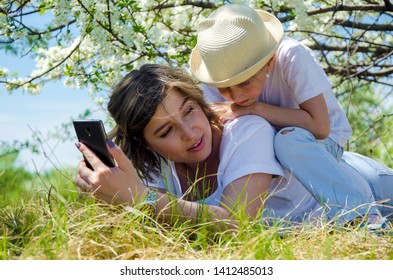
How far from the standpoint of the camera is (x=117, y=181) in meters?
2.36

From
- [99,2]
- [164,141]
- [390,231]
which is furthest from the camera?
[99,2]

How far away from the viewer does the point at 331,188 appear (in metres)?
2.62

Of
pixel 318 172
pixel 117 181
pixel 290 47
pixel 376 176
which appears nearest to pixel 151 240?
pixel 117 181

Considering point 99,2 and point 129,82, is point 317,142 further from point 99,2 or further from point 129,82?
point 99,2

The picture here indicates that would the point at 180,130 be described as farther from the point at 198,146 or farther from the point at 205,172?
the point at 205,172

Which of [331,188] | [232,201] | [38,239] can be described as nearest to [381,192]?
[331,188]

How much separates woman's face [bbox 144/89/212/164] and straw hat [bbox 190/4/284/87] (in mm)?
187

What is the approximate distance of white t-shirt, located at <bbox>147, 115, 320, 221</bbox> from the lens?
249cm

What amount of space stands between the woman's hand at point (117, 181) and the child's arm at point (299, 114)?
0.59 meters

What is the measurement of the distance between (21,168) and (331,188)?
314 centimetres

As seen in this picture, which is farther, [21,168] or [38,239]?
[21,168]

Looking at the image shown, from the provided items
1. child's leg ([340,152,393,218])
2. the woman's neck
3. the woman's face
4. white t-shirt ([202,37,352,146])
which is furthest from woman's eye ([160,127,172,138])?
child's leg ([340,152,393,218])

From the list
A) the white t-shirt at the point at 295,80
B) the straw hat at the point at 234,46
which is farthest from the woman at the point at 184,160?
the white t-shirt at the point at 295,80
